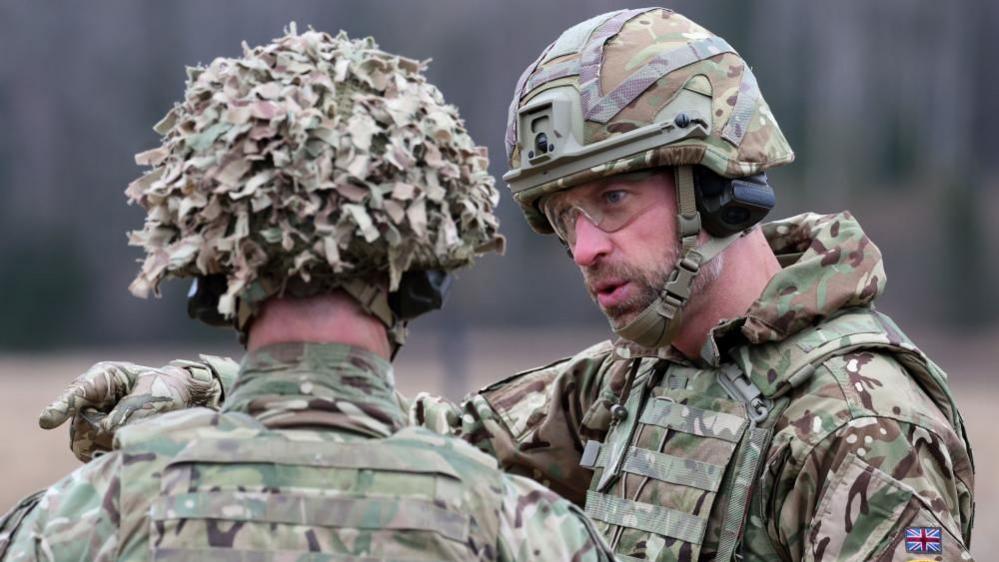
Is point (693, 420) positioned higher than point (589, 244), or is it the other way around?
point (589, 244)

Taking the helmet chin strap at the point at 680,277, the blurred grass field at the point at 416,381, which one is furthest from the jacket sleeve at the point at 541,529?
the blurred grass field at the point at 416,381

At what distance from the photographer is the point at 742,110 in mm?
4746

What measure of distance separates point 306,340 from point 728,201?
6.18 ft

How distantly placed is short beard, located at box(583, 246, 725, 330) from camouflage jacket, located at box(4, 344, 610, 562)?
5.12 ft

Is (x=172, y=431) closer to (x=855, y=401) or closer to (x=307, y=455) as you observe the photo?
(x=307, y=455)

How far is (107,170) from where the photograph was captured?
17.0m

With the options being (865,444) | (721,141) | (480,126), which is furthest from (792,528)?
(480,126)

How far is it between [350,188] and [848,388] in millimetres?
1850

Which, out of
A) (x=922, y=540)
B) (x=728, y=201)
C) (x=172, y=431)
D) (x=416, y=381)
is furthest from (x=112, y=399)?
(x=416, y=381)

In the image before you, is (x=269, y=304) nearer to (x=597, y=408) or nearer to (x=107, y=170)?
(x=597, y=408)

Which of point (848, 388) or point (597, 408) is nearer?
point (848, 388)

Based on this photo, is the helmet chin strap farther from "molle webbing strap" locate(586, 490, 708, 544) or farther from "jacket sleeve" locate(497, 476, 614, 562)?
"jacket sleeve" locate(497, 476, 614, 562)

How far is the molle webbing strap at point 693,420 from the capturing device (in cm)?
450

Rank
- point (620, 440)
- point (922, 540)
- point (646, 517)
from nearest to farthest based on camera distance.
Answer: point (922, 540) → point (646, 517) → point (620, 440)
